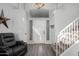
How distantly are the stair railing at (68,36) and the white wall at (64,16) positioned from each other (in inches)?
2.8

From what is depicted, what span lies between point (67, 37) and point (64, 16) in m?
0.44

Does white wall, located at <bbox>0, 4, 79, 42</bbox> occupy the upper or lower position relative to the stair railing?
upper

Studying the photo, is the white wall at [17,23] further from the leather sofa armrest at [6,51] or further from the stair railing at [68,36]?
the stair railing at [68,36]

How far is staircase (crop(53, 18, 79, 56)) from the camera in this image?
2.34 metres

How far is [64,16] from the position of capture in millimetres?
2436

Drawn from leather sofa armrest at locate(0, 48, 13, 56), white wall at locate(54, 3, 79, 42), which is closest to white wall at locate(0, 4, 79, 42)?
white wall at locate(54, 3, 79, 42)

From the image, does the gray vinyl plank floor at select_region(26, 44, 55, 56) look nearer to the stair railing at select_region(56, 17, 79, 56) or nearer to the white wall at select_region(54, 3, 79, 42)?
the stair railing at select_region(56, 17, 79, 56)

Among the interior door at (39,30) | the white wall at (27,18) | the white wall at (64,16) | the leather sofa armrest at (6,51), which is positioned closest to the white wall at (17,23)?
the white wall at (27,18)

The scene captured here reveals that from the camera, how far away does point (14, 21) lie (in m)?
2.34

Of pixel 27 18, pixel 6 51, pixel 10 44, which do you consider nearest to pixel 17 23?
pixel 27 18

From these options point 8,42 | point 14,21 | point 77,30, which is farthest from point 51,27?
point 8,42

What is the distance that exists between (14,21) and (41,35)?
62cm

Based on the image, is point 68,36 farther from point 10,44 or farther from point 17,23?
point 10,44

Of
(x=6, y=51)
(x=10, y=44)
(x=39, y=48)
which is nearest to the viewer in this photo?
(x=6, y=51)
